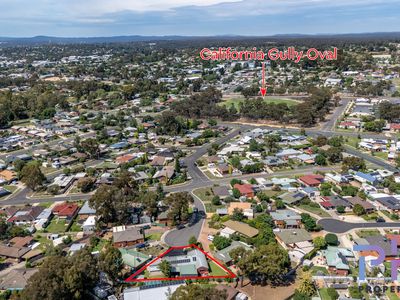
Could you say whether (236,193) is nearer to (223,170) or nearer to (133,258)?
(223,170)

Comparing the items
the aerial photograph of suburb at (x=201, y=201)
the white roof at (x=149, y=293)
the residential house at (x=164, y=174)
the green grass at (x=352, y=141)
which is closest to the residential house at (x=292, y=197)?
the aerial photograph of suburb at (x=201, y=201)

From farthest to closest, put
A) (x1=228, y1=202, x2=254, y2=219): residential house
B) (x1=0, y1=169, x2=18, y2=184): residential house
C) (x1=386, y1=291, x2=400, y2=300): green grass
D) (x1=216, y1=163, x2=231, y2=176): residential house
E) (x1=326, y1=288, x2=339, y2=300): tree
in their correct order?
(x1=216, y1=163, x2=231, y2=176): residential house < (x1=0, y1=169, x2=18, y2=184): residential house < (x1=228, y1=202, x2=254, y2=219): residential house < (x1=386, y1=291, x2=400, y2=300): green grass < (x1=326, y1=288, x2=339, y2=300): tree

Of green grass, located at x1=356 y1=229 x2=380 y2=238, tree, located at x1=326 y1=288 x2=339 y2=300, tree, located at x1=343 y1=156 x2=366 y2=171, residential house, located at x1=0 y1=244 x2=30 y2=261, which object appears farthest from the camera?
tree, located at x1=343 y1=156 x2=366 y2=171

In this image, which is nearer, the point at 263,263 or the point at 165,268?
the point at 263,263

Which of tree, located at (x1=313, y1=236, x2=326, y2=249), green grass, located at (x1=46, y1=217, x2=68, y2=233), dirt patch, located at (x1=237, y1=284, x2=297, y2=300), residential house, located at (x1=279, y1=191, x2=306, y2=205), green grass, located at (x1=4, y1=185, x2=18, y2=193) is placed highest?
tree, located at (x1=313, y1=236, x2=326, y2=249)

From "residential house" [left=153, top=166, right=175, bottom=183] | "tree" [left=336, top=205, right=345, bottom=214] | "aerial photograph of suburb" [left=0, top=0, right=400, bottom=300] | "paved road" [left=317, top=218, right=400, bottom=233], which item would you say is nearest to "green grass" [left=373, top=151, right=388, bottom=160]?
"aerial photograph of suburb" [left=0, top=0, right=400, bottom=300]

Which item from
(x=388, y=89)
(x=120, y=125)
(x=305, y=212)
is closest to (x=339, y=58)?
(x=388, y=89)

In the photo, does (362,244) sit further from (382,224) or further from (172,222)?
(172,222)

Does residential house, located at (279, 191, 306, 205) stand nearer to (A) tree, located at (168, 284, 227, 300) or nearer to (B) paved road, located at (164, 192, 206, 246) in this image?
(B) paved road, located at (164, 192, 206, 246)

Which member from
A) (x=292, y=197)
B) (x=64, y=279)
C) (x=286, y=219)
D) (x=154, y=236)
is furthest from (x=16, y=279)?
(x=292, y=197)
